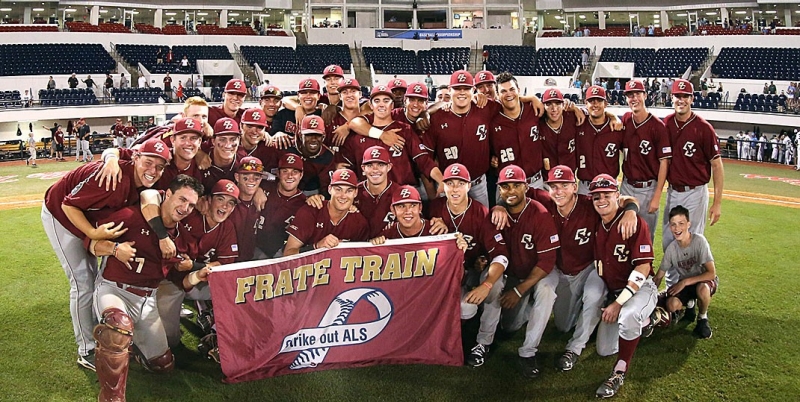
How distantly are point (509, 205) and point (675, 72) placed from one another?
3010cm

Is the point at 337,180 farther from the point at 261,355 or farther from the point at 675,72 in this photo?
the point at 675,72

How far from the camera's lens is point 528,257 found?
6074 millimetres

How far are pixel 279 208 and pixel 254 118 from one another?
3.73 ft

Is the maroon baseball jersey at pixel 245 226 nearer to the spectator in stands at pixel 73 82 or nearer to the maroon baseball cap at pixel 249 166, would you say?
the maroon baseball cap at pixel 249 166

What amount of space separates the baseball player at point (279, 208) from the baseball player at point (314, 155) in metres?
0.22

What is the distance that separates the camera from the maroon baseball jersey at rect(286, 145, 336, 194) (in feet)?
22.5

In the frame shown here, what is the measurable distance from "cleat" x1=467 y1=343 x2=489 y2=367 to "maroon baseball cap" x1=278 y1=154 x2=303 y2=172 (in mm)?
2791

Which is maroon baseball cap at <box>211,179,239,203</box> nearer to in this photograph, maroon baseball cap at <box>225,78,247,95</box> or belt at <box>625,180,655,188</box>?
maroon baseball cap at <box>225,78,247,95</box>

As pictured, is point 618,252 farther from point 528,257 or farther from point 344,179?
point 344,179

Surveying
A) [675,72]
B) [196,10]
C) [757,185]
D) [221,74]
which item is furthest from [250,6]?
[757,185]

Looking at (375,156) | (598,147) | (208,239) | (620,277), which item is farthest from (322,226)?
(598,147)

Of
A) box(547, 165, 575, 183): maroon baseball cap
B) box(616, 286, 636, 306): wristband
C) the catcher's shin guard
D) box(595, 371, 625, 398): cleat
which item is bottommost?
box(595, 371, 625, 398): cleat

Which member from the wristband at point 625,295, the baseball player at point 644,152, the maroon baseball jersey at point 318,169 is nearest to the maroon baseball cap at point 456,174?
the maroon baseball jersey at point 318,169

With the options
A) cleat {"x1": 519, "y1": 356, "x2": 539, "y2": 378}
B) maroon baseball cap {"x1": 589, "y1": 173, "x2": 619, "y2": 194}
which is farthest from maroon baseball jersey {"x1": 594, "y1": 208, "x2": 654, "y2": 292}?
cleat {"x1": 519, "y1": 356, "x2": 539, "y2": 378}
